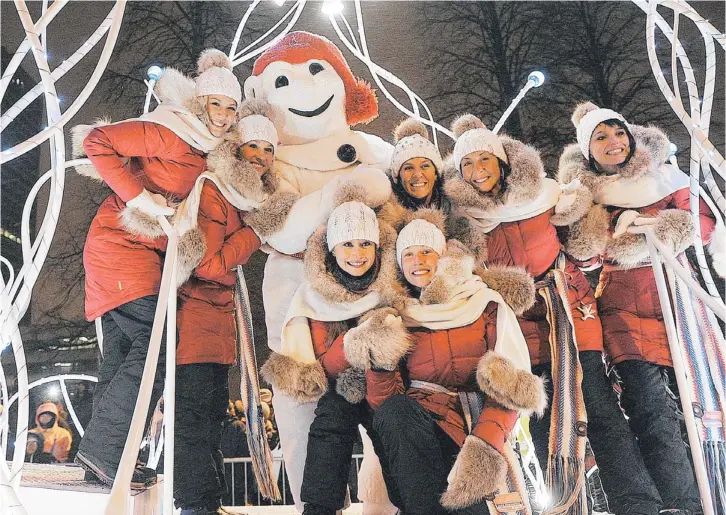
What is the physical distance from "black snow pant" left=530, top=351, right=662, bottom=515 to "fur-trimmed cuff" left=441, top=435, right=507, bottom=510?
431 mm

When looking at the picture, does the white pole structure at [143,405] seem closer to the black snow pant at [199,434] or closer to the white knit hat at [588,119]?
the black snow pant at [199,434]

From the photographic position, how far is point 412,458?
1705 millimetres

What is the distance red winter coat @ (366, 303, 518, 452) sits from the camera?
6.11ft

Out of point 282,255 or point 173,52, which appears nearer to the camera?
point 282,255

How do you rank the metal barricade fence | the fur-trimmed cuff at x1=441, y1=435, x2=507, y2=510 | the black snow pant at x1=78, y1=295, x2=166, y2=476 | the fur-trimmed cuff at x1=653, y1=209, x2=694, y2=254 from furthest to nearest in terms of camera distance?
1. the metal barricade fence
2. the fur-trimmed cuff at x1=653, y1=209, x2=694, y2=254
3. the black snow pant at x1=78, y1=295, x2=166, y2=476
4. the fur-trimmed cuff at x1=441, y1=435, x2=507, y2=510

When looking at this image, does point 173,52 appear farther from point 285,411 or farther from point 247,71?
point 285,411

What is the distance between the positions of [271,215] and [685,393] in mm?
1245

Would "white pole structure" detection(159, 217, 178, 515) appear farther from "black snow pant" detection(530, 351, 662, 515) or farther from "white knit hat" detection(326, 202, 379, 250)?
"black snow pant" detection(530, 351, 662, 515)

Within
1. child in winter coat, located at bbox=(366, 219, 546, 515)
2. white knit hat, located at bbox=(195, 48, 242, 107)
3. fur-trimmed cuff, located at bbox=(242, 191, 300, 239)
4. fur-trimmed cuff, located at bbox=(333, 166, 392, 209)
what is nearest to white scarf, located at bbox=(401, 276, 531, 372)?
child in winter coat, located at bbox=(366, 219, 546, 515)

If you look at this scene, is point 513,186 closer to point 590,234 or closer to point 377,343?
point 590,234

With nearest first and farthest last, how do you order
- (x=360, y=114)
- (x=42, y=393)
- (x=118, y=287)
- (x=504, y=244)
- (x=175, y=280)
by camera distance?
(x=175, y=280), (x=118, y=287), (x=504, y=244), (x=360, y=114), (x=42, y=393)

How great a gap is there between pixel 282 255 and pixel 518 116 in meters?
1.59

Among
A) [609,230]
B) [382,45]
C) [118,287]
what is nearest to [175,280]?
[118,287]

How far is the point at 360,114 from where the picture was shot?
2420 mm
